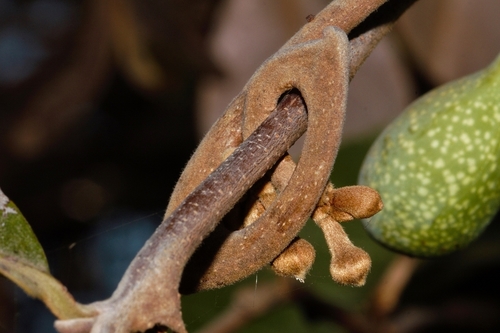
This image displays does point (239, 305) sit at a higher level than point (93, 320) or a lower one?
lower

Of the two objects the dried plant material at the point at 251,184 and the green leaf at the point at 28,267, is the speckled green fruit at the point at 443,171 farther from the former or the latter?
the green leaf at the point at 28,267

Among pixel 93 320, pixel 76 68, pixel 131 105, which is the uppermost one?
pixel 93 320

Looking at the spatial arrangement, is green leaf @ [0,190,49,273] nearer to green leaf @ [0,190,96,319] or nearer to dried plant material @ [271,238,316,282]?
green leaf @ [0,190,96,319]

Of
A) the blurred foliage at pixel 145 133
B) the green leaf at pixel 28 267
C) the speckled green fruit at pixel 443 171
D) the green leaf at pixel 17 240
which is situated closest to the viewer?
the green leaf at pixel 28 267

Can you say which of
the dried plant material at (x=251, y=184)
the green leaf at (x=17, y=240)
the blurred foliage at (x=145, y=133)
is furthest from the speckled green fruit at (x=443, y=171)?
the green leaf at (x=17, y=240)

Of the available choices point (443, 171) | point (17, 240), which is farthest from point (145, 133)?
point (17, 240)

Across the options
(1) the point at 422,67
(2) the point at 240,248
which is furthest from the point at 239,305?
(2) the point at 240,248

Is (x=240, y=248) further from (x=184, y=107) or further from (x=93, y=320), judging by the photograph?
(x=184, y=107)
